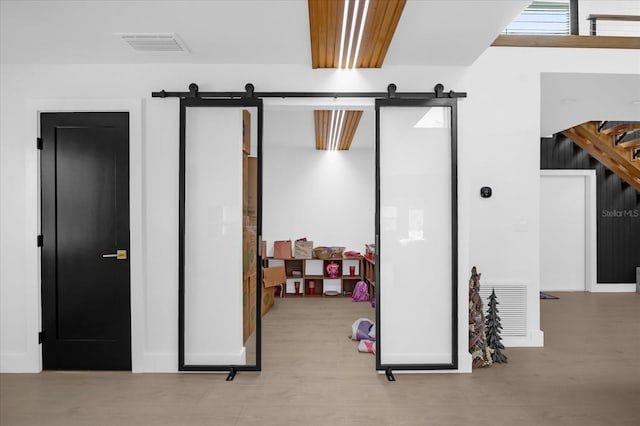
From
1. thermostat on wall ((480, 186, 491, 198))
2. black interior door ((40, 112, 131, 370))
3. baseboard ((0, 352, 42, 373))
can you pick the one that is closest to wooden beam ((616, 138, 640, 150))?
thermostat on wall ((480, 186, 491, 198))

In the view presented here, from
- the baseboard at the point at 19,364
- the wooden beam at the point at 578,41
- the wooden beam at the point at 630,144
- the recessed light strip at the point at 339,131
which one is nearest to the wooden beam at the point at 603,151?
the wooden beam at the point at 630,144

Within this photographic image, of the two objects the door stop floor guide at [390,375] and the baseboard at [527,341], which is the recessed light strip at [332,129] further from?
the baseboard at [527,341]

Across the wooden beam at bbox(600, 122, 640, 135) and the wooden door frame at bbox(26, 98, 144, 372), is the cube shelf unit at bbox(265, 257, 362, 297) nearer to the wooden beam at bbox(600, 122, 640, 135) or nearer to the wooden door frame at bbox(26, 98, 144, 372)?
the wooden door frame at bbox(26, 98, 144, 372)

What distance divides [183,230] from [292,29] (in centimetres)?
191

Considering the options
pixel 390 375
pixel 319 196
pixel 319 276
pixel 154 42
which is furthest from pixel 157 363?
pixel 319 196

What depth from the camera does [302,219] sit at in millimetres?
8188

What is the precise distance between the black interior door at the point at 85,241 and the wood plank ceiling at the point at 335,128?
95.5 inches

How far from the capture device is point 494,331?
4246mm

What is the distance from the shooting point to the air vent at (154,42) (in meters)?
3.31

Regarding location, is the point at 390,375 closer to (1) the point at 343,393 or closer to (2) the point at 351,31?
(1) the point at 343,393

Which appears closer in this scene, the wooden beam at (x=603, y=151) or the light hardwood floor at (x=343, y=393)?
the light hardwood floor at (x=343, y=393)

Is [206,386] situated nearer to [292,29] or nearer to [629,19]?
[292,29]

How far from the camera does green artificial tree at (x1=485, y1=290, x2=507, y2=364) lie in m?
4.16

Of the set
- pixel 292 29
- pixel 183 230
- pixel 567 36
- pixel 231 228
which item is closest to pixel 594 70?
pixel 567 36
